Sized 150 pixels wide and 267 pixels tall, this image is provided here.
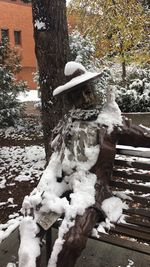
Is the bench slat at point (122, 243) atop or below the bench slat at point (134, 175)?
below

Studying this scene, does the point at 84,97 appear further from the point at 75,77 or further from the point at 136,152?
the point at 136,152

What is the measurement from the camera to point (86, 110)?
129 inches

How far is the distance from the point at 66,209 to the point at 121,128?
846 mm

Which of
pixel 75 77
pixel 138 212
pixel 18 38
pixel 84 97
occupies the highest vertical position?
pixel 18 38

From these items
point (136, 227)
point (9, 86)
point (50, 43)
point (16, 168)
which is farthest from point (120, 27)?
point (136, 227)

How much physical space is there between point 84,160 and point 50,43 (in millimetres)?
2604

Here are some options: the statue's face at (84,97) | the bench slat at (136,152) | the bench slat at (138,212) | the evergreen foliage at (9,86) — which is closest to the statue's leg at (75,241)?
the bench slat at (138,212)

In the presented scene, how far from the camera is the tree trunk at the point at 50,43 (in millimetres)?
5273

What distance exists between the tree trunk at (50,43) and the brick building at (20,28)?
21.6 metres

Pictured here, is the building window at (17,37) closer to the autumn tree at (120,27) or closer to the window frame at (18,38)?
the window frame at (18,38)

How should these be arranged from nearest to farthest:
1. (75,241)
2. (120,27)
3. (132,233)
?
(75,241), (132,233), (120,27)

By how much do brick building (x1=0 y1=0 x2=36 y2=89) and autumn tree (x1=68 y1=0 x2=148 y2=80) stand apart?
12313 mm

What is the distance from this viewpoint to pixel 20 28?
2788 centimetres

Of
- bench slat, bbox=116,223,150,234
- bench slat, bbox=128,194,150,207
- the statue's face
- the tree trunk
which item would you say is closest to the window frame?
the tree trunk
